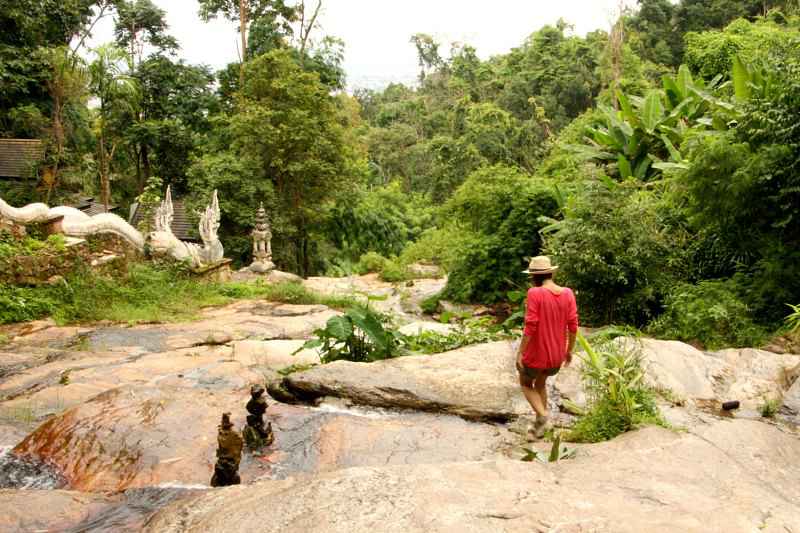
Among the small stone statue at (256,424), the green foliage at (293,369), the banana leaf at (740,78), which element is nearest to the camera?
the small stone statue at (256,424)

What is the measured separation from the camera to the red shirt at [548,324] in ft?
15.3

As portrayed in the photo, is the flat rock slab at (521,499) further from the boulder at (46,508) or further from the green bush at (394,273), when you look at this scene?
the green bush at (394,273)

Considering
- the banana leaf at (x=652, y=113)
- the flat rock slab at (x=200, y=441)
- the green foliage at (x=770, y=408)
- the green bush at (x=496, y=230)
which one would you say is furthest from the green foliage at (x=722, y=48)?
the flat rock slab at (x=200, y=441)

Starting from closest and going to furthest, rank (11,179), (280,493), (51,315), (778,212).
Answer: (280,493)
(778,212)
(51,315)
(11,179)

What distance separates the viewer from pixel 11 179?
2241 cm

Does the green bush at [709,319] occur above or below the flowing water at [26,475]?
below

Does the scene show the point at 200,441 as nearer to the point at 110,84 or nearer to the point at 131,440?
the point at 131,440

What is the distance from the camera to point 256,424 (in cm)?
456

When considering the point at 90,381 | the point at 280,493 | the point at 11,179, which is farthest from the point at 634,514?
the point at 11,179

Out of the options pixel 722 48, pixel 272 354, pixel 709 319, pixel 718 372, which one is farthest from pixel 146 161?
pixel 718 372

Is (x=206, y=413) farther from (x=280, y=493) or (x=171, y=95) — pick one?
(x=171, y=95)

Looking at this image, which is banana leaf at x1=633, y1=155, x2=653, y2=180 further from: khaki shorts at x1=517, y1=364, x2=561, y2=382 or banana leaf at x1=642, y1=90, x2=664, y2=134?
khaki shorts at x1=517, y1=364, x2=561, y2=382

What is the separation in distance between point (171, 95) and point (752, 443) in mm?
26187

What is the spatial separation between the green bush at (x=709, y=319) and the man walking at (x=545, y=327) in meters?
4.85
